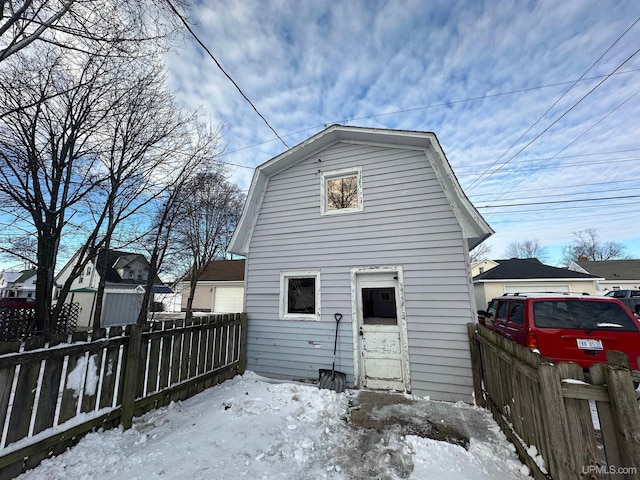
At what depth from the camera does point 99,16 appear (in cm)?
350

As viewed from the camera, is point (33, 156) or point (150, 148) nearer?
point (33, 156)

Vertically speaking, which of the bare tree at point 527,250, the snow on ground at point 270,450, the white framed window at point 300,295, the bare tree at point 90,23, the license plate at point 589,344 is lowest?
the snow on ground at point 270,450

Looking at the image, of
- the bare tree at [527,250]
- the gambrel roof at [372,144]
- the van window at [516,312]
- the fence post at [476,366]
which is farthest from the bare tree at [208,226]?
the bare tree at [527,250]

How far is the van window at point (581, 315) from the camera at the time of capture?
4.04m

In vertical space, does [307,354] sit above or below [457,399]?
above

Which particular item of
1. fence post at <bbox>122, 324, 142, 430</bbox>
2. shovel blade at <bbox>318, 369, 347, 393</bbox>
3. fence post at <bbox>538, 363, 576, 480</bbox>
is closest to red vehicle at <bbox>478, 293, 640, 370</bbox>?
fence post at <bbox>538, 363, 576, 480</bbox>

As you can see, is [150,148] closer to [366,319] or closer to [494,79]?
[366,319]

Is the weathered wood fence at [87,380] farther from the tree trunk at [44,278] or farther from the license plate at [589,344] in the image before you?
the license plate at [589,344]

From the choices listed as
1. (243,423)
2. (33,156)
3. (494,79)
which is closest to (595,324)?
(243,423)

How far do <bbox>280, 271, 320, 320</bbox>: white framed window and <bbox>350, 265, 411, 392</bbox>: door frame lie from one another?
2.53 feet

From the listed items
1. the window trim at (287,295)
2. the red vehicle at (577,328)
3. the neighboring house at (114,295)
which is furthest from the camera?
the neighboring house at (114,295)

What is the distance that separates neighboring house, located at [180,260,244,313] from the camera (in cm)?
2183

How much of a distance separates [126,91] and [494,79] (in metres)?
10.3

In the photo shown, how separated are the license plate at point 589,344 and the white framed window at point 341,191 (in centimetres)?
424
